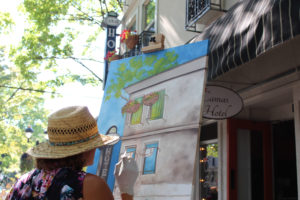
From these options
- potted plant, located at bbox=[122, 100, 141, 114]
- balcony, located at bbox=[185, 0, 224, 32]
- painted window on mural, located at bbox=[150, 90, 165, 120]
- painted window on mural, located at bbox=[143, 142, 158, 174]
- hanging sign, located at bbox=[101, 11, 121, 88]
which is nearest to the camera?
painted window on mural, located at bbox=[143, 142, 158, 174]

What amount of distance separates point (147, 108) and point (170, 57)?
0.45 meters

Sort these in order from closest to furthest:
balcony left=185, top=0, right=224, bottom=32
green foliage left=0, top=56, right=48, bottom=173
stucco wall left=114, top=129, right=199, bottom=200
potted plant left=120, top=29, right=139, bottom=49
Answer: stucco wall left=114, top=129, right=199, bottom=200
potted plant left=120, top=29, right=139, bottom=49
balcony left=185, top=0, right=224, bottom=32
green foliage left=0, top=56, right=48, bottom=173

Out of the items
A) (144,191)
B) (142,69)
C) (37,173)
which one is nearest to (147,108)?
(142,69)

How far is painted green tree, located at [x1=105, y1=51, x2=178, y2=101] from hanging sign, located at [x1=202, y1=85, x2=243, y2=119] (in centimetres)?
145

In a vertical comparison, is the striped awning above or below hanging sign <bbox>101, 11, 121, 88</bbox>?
below

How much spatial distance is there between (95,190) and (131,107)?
1426 millimetres

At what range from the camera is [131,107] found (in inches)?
123

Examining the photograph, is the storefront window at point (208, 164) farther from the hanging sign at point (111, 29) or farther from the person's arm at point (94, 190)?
the hanging sign at point (111, 29)

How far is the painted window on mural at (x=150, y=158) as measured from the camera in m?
2.68

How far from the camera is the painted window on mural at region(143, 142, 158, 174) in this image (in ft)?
8.80

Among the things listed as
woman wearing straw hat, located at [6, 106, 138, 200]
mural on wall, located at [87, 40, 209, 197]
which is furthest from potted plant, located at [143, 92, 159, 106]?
woman wearing straw hat, located at [6, 106, 138, 200]

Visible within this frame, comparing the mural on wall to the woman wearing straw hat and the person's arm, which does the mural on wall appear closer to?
the woman wearing straw hat

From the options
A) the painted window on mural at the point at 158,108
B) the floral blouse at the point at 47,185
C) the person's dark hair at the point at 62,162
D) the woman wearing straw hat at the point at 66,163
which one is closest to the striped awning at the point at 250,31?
the painted window on mural at the point at 158,108

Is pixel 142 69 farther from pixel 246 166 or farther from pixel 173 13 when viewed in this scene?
pixel 173 13
